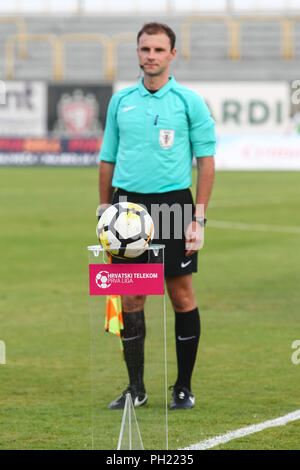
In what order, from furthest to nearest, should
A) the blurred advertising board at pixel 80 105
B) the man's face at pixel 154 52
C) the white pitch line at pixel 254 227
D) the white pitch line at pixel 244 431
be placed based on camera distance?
the blurred advertising board at pixel 80 105 < the white pitch line at pixel 254 227 < the man's face at pixel 154 52 < the white pitch line at pixel 244 431

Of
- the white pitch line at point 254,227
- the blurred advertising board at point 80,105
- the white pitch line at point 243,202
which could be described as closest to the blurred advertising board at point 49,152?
the blurred advertising board at point 80,105

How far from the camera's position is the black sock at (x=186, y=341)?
Answer: 220 inches

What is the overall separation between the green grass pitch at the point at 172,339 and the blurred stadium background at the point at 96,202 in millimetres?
20

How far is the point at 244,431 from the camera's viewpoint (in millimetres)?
5027

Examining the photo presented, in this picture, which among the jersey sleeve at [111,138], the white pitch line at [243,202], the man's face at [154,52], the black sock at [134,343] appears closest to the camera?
the black sock at [134,343]

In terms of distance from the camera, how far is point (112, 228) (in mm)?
4332

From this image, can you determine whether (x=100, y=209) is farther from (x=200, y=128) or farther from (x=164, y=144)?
(x=200, y=128)

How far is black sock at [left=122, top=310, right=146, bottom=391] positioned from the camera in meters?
4.86

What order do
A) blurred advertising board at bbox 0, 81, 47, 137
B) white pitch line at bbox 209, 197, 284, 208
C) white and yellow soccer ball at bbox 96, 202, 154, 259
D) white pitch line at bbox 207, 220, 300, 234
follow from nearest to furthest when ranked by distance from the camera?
white and yellow soccer ball at bbox 96, 202, 154, 259
white pitch line at bbox 207, 220, 300, 234
white pitch line at bbox 209, 197, 284, 208
blurred advertising board at bbox 0, 81, 47, 137

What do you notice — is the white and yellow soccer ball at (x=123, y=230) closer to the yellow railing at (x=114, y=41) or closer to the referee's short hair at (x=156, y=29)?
the referee's short hair at (x=156, y=29)

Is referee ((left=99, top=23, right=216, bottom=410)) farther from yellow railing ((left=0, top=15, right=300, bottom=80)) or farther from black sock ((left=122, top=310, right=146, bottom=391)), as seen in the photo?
yellow railing ((left=0, top=15, right=300, bottom=80))

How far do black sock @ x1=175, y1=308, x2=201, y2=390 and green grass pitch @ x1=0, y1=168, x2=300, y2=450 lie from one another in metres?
0.24

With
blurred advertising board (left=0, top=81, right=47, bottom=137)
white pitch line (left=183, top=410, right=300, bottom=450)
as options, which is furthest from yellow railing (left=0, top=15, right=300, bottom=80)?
white pitch line (left=183, top=410, right=300, bottom=450)
